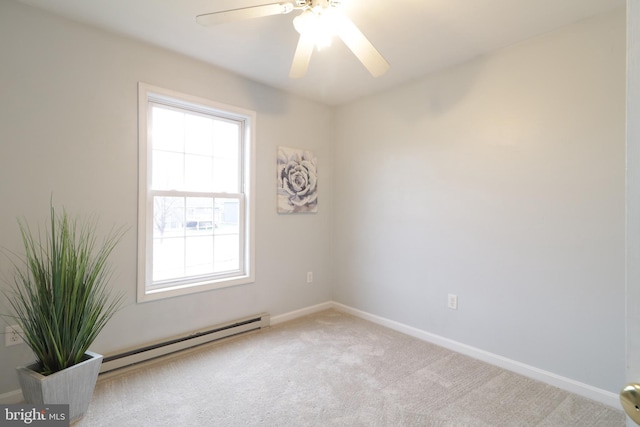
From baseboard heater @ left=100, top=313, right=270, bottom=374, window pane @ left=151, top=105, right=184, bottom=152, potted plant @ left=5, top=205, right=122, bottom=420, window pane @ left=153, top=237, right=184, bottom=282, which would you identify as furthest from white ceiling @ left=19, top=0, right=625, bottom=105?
baseboard heater @ left=100, top=313, right=270, bottom=374

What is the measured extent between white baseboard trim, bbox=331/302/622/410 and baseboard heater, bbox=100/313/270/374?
123 centimetres

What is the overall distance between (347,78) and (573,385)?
291 centimetres

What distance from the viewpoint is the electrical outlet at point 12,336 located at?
6.11ft

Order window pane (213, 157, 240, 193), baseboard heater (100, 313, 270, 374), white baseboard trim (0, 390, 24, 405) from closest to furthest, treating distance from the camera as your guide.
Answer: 1. white baseboard trim (0, 390, 24, 405)
2. baseboard heater (100, 313, 270, 374)
3. window pane (213, 157, 240, 193)

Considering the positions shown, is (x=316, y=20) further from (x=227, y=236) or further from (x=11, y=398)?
(x=11, y=398)

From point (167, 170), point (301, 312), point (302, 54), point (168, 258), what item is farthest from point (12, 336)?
point (302, 54)

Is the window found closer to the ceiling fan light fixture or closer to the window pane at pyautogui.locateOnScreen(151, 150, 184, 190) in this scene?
the window pane at pyautogui.locateOnScreen(151, 150, 184, 190)

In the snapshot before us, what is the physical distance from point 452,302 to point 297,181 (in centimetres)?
191

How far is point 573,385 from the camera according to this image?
2.03 metres

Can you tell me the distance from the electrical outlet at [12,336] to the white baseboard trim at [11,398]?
0.29m

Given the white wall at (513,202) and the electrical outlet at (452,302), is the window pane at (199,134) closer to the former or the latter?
the white wall at (513,202)

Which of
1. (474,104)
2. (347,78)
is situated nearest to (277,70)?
(347,78)

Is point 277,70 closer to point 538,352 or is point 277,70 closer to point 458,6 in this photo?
point 458,6

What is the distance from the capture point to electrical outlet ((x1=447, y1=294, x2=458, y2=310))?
104 inches
